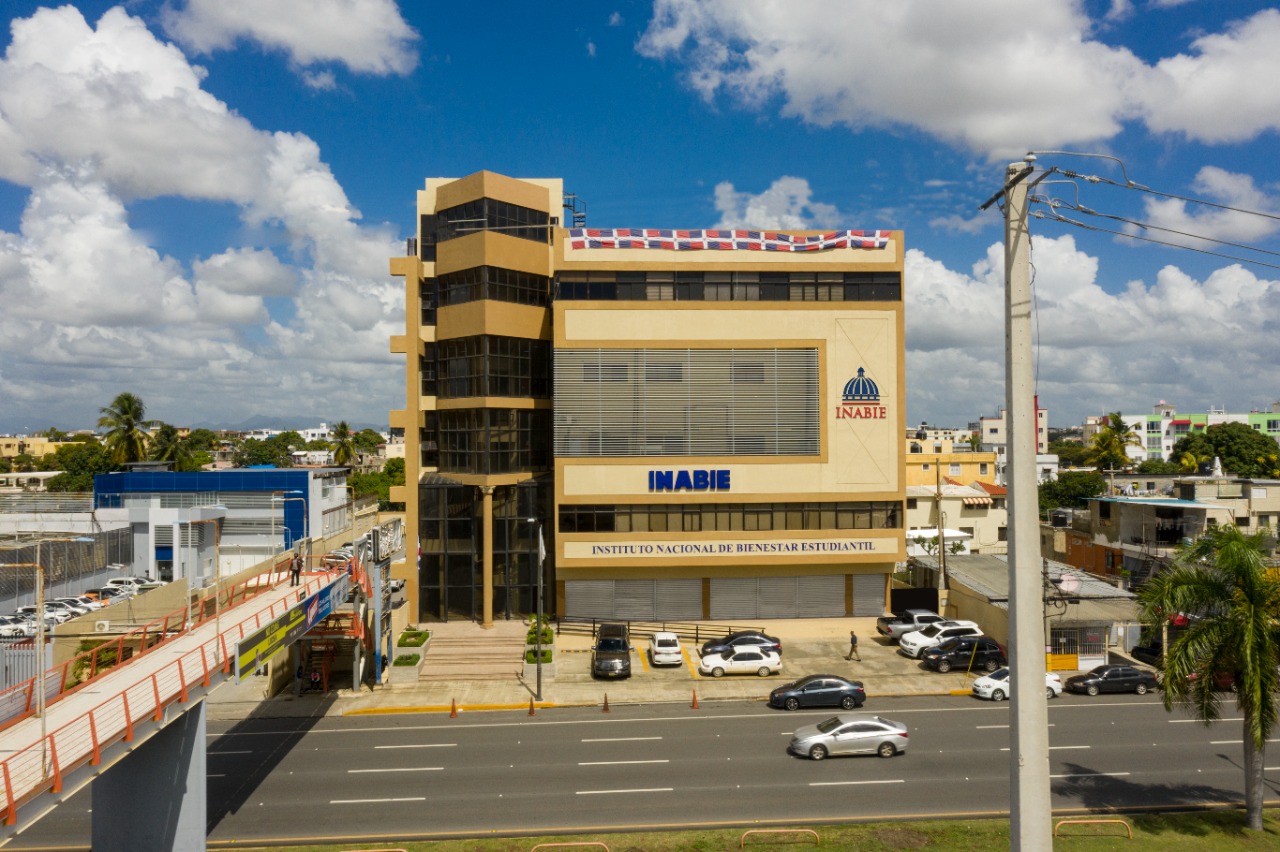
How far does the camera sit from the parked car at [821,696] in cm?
3359

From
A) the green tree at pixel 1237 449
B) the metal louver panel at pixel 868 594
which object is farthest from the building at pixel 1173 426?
the metal louver panel at pixel 868 594

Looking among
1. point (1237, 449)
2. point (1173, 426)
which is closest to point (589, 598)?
point (1237, 449)

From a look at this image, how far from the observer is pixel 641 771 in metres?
26.9

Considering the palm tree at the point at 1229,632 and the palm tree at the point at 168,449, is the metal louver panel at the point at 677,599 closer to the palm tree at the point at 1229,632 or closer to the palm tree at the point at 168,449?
the palm tree at the point at 1229,632

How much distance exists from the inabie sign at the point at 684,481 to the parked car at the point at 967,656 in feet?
49.8

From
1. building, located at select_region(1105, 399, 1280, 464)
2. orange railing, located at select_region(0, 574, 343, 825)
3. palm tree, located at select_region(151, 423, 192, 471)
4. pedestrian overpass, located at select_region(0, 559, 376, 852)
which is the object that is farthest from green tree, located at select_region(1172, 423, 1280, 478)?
palm tree, located at select_region(151, 423, 192, 471)

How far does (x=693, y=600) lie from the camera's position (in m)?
47.5

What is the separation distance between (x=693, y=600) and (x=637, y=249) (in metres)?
22.0

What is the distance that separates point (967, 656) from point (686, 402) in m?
20.6

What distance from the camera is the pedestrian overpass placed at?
14336 millimetres

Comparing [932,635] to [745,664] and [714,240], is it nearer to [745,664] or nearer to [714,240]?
[745,664]

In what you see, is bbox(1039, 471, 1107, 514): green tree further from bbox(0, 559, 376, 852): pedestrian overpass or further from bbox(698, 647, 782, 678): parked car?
bbox(0, 559, 376, 852): pedestrian overpass

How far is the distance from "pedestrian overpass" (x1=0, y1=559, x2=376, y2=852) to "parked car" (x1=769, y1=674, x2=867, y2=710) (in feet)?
68.3

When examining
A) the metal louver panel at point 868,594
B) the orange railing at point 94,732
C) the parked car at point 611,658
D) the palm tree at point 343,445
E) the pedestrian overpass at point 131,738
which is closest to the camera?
the orange railing at point 94,732
